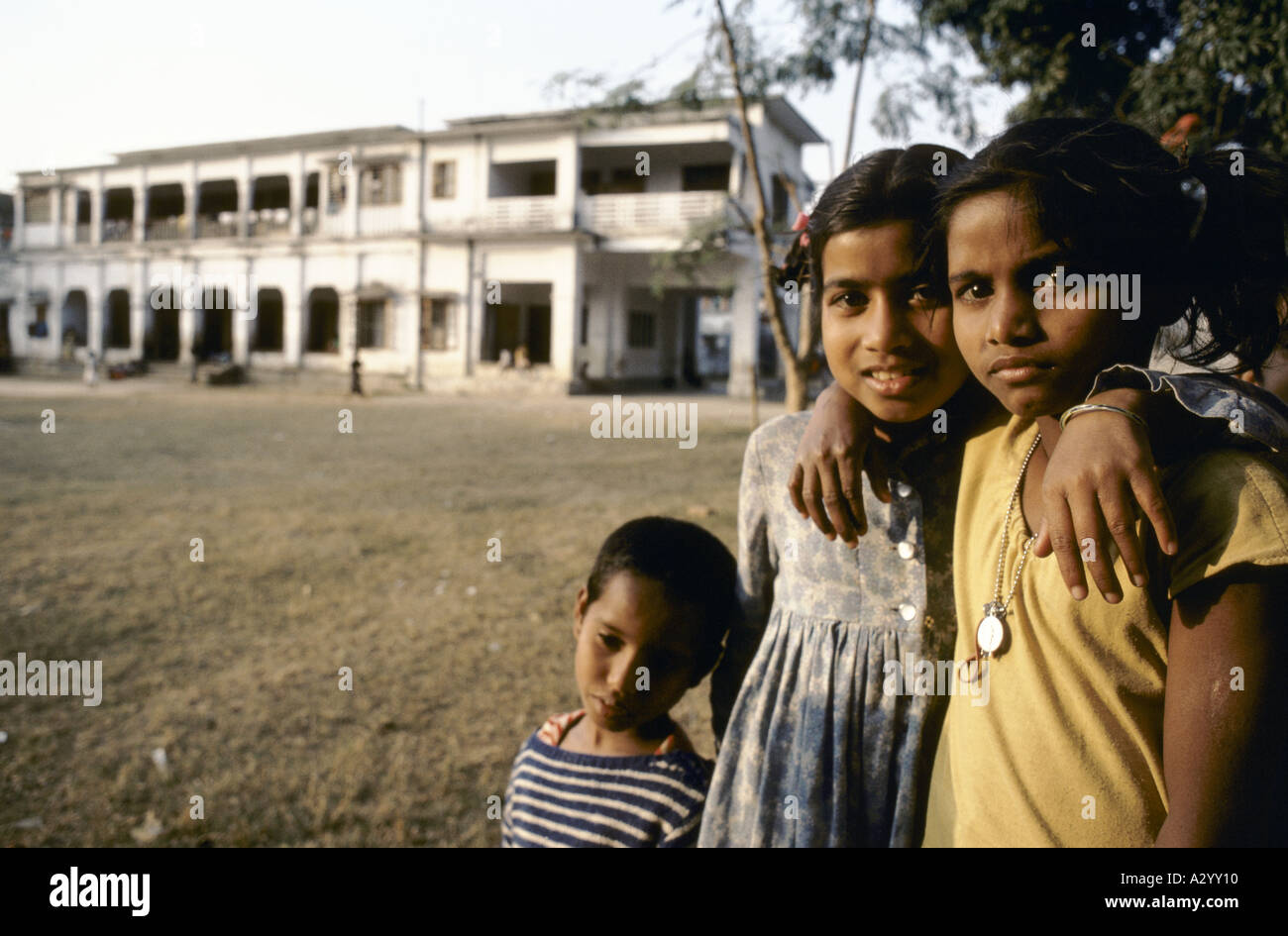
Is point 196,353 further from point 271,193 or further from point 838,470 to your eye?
point 838,470

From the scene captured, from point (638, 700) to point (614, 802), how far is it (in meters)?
0.19

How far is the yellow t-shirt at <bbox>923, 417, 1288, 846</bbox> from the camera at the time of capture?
34.3 inches

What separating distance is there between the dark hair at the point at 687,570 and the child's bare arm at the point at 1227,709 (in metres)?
0.79

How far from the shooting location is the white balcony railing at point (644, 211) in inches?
755

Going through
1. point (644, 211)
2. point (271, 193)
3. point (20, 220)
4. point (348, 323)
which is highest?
point (271, 193)

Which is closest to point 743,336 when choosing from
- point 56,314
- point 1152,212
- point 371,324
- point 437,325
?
point 437,325

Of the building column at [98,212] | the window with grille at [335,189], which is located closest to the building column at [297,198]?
the window with grille at [335,189]

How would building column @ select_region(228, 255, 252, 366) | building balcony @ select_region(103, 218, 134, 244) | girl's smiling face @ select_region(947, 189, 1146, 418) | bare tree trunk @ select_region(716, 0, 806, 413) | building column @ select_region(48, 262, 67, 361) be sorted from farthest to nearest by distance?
building column @ select_region(48, 262, 67, 361)
building balcony @ select_region(103, 218, 134, 244)
building column @ select_region(228, 255, 252, 366)
bare tree trunk @ select_region(716, 0, 806, 413)
girl's smiling face @ select_region(947, 189, 1146, 418)

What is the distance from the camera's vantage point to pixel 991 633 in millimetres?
1109

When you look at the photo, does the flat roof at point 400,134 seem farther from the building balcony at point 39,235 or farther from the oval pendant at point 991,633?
the oval pendant at point 991,633

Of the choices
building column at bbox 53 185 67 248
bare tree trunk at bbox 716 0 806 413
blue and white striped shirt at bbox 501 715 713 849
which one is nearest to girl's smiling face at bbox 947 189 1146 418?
blue and white striped shirt at bbox 501 715 713 849

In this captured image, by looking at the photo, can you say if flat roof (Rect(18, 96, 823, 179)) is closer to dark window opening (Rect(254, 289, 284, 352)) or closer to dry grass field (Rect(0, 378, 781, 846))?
dark window opening (Rect(254, 289, 284, 352))

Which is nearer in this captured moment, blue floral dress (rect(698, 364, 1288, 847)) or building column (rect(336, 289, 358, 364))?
blue floral dress (rect(698, 364, 1288, 847))

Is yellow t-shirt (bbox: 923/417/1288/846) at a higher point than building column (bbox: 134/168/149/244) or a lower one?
lower
